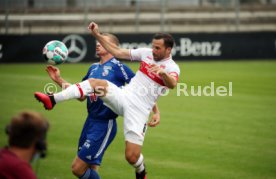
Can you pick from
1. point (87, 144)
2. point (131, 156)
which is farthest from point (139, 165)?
point (87, 144)

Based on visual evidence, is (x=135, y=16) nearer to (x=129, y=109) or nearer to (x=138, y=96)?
(x=138, y=96)

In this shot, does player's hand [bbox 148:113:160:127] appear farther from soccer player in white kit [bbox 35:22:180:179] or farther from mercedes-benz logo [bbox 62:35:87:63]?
mercedes-benz logo [bbox 62:35:87:63]

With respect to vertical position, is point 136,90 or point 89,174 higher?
point 136,90

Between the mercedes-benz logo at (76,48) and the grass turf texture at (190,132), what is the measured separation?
4932 millimetres

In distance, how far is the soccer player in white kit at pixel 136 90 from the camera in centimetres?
862

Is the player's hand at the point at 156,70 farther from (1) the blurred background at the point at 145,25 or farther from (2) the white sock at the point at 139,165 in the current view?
(1) the blurred background at the point at 145,25

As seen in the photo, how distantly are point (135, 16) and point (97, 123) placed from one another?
2486 cm

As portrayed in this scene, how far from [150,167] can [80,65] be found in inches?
713

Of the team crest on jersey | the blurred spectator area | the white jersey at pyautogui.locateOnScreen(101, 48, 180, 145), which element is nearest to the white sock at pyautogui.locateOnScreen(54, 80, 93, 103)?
the white jersey at pyautogui.locateOnScreen(101, 48, 180, 145)

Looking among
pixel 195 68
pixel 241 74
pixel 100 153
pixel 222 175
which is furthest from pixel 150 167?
pixel 195 68

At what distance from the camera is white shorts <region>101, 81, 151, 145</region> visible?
29.0 ft

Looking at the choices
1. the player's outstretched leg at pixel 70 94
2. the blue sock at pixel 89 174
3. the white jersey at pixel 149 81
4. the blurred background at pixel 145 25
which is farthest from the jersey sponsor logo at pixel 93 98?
the blurred background at pixel 145 25

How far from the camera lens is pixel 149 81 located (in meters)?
9.22

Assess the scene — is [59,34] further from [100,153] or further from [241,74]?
[100,153]
